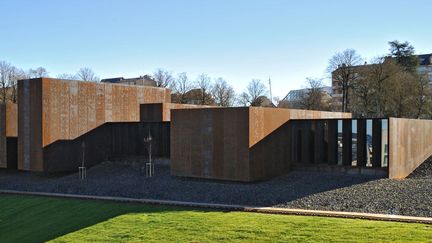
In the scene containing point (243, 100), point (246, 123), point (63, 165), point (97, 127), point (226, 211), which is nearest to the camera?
point (226, 211)

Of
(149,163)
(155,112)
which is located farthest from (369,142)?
(155,112)

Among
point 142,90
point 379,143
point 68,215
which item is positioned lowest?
point 68,215

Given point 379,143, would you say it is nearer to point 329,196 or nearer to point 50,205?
point 329,196

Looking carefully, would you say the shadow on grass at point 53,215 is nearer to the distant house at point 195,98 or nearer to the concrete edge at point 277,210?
the concrete edge at point 277,210

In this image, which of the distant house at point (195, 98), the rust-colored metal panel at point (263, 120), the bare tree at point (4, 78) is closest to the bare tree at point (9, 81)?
the bare tree at point (4, 78)

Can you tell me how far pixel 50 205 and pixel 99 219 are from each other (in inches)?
156

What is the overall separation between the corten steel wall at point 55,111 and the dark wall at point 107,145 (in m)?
0.38

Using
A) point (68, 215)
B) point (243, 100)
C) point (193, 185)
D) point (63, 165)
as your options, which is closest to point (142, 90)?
point (63, 165)

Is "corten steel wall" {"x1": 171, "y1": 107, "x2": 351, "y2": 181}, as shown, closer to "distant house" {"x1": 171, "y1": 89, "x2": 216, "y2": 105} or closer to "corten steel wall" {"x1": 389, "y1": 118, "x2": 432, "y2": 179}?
"corten steel wall" {"x1": 389, "y1": 118, "x2": 432, "y2": 179}

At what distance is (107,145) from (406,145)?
16.1 metres

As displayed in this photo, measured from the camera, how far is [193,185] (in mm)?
18344

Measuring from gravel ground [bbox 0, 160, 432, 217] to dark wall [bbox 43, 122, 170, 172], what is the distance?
96 cm

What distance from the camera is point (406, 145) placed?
20.6 metres

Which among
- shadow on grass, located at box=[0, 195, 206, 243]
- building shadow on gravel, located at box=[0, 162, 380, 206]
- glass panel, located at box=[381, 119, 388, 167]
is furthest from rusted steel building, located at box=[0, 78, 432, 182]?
shadow on grass, located at box=[0, 195, 206, 243]
